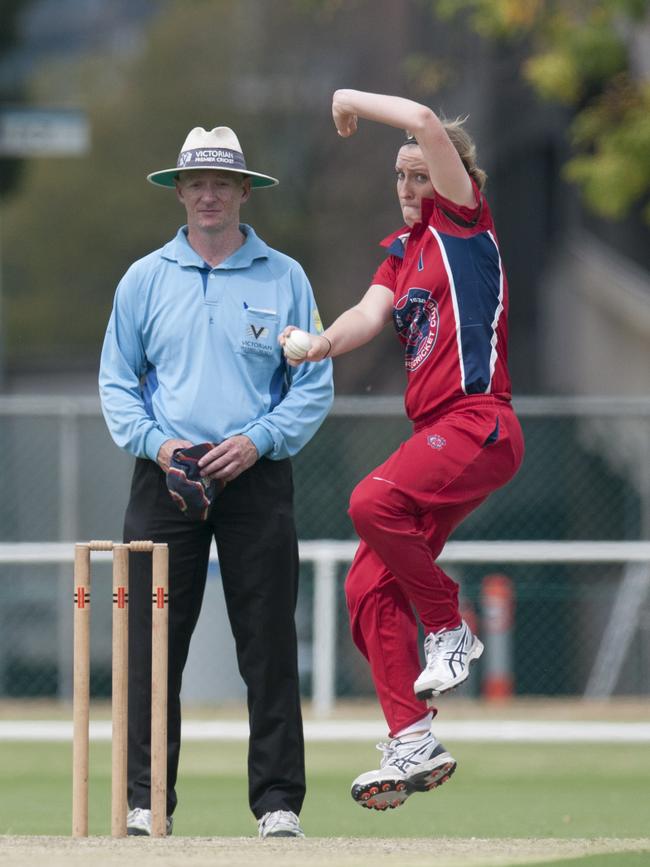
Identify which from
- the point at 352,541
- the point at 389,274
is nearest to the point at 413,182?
the point at 389,274

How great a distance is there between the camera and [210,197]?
234 inches

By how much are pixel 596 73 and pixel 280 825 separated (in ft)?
30.1

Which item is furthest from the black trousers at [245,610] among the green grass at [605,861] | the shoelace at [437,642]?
the green grass at [605,861]

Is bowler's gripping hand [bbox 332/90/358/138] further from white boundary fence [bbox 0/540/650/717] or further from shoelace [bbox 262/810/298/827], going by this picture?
white boundary fence [bbox 0/540/650/717]

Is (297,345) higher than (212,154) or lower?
lower

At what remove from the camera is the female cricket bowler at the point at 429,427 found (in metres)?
5.35

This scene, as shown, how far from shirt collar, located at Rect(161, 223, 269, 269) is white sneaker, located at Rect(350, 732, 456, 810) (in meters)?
1.76

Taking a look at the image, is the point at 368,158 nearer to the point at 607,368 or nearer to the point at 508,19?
the point at 607,368

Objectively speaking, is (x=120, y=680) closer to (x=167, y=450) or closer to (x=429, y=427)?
(x=167, y=450)

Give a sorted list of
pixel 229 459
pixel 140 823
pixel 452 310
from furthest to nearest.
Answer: pixel 140 823 → pixel 229 459 → pixel 452 310

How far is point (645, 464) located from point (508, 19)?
11.4 feet

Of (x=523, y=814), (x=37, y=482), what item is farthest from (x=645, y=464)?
(x=523, y=814)

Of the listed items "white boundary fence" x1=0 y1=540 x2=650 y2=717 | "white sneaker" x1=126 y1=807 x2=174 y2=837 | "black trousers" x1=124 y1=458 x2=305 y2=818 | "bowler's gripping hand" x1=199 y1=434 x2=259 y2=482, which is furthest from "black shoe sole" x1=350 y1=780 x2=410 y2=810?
"white boundary fence" x1=0 y1=540 x2=650 y2=717

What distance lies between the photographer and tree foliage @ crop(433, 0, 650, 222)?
12.9m
